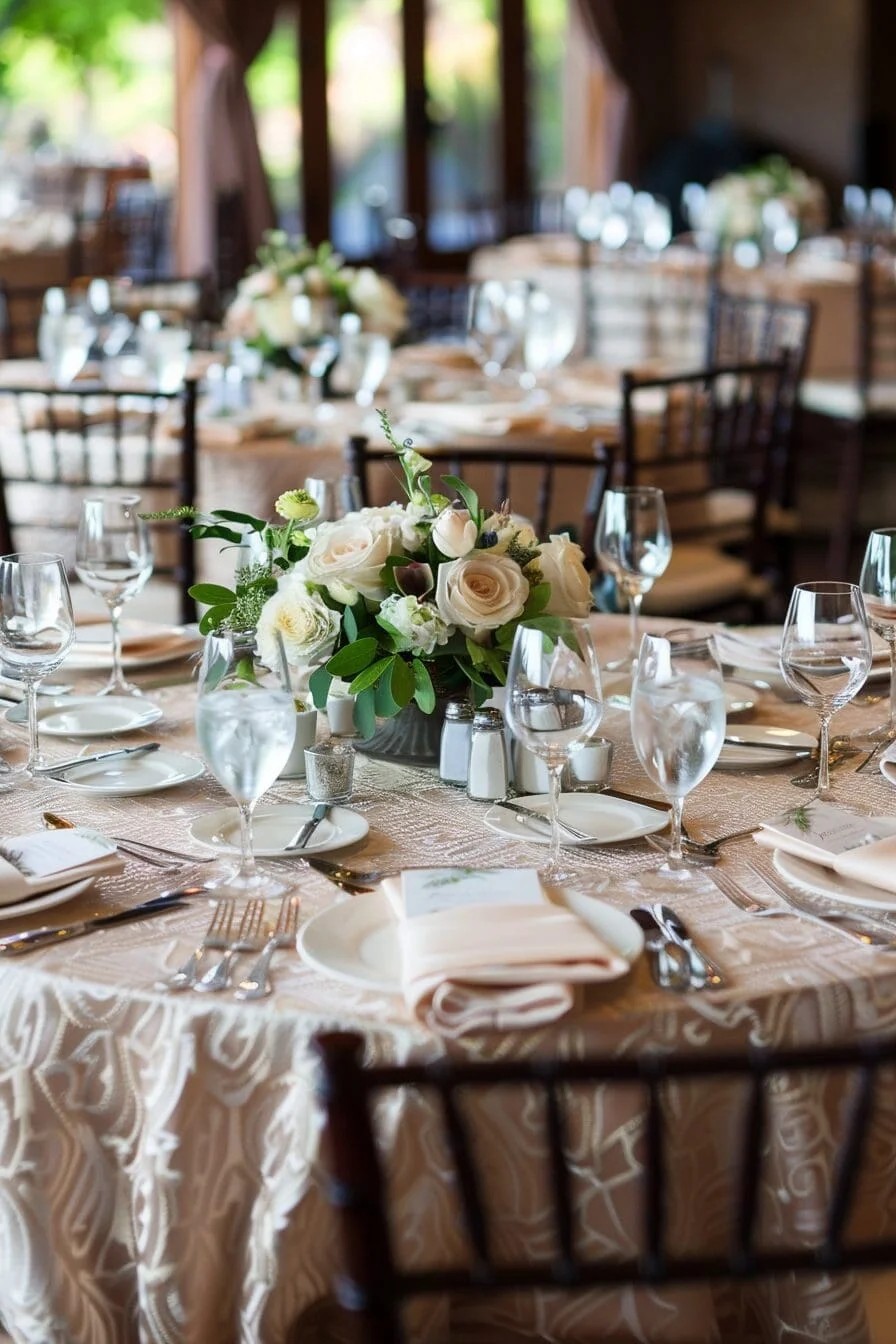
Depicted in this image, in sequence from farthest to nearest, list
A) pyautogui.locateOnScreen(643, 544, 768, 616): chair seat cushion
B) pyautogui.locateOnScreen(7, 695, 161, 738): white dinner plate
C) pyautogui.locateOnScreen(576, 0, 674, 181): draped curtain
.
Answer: pyautogui.locateOnScreen(576, 0, 674, 181): draped curtain
pyautogui.locateOnScreen(643, 544, 768, 616): chair seat cushion
pyautogui.locateOnScreen(7, 695, 161, 738): white dinner plate

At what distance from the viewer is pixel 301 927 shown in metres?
1.34

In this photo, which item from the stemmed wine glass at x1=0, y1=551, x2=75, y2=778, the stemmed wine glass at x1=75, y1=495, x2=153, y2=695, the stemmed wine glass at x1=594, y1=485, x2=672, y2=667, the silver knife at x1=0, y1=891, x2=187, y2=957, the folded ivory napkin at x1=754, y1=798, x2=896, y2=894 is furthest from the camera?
the stemmed wine glass at x1=594, y1=485, x2=672, y2=667

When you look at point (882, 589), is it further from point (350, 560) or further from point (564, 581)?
point (350, 560)

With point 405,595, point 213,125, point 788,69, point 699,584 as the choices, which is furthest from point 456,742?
point 788,69

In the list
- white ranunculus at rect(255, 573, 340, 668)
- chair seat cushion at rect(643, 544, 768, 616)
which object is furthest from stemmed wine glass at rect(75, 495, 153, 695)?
chair seat cushion at rect(643, 544, 768, 616)

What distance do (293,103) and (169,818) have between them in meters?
9.12

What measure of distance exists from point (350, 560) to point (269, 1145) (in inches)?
24.1

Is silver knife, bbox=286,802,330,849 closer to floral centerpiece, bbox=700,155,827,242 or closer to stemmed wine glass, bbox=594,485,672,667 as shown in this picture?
stemmed wine glass, bbox=594,485,672,667

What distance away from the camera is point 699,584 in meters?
3.71

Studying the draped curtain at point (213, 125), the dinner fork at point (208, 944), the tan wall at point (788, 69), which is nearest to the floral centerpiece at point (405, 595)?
the dinner fork at point (208, 944)

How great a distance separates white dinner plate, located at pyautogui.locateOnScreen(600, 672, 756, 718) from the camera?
193 centimetres

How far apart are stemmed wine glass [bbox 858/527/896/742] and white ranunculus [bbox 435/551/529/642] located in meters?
0.45

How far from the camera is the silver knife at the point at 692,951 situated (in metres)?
1.25

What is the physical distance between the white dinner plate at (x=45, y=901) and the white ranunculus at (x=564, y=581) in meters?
0.55
